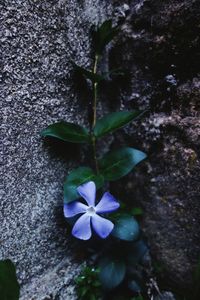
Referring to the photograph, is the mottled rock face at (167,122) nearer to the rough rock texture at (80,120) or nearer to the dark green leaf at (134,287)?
the rough rock texture at (80,120)

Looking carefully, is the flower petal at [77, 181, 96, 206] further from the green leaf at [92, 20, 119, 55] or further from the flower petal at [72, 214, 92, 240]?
the green leaf at [92, 20, 119, 55]

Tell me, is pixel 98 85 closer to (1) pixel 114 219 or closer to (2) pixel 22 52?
(2) pixel 22 52

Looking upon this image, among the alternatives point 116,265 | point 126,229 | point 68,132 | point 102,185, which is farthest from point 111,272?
point 68,132

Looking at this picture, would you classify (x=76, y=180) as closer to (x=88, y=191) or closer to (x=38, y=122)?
(x=88, y=191)

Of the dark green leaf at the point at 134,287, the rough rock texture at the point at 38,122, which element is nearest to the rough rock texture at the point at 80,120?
the rough rock texture at the point at 38,122

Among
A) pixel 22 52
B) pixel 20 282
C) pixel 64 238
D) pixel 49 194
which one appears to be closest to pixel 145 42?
pixel 22 52

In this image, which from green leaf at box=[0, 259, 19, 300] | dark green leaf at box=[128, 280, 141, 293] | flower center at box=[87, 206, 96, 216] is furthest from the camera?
dark green leaf at box=[128, 280, 141, 293]

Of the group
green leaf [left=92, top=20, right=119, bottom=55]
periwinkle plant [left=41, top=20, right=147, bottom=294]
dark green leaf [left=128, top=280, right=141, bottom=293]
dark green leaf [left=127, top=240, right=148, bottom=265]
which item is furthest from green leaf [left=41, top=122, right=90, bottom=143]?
dark green leaf [left=128, top=280, right=141, bottom=293]
